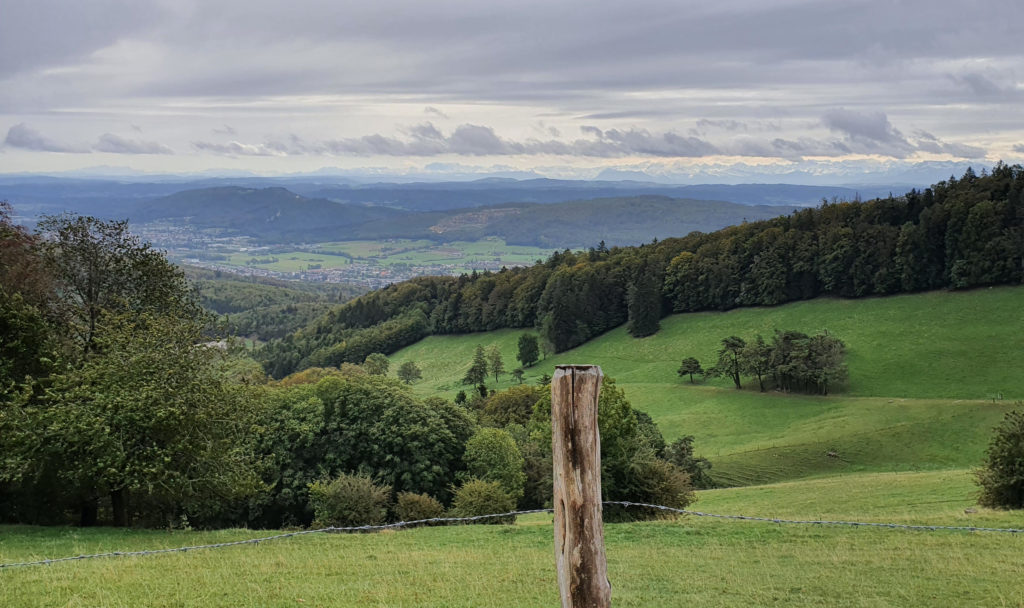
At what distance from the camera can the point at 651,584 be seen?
1510cm

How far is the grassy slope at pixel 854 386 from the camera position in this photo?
53344 mm

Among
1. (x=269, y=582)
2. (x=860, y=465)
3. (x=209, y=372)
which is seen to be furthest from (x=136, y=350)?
(x=860, y=465)

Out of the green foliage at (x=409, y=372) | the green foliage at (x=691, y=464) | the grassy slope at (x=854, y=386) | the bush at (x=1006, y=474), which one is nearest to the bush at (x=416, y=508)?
the green foliage at (x=691, y=464)

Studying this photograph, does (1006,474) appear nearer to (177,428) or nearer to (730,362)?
(177,428)

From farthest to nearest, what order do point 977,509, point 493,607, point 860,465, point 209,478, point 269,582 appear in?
point 860,465 < point 977,509 < point 209,478 < point 269,582 < point 493,607

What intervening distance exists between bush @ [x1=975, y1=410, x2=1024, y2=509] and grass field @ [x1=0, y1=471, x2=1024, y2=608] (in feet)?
9.00

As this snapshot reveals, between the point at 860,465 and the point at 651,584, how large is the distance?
4317 centimetres

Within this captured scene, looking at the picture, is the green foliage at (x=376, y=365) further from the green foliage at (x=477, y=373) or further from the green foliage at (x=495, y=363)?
the green foliage at (x=495, y=363)

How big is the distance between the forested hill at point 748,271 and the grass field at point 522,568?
81386 mm

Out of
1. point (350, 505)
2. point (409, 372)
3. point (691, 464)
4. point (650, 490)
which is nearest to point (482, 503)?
point (350, 505)

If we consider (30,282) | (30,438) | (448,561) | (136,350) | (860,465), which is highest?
(30,282)

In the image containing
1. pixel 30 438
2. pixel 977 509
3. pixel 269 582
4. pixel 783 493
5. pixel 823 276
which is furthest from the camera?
pixel 823 276

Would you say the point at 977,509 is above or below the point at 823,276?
below

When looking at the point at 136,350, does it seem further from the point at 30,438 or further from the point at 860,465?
the point at 860,465
